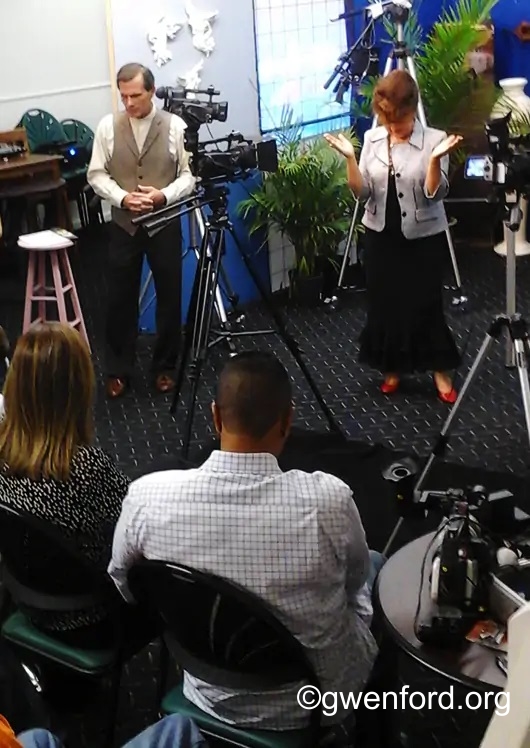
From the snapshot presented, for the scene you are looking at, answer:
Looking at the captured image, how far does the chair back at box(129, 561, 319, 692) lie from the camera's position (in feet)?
4.75

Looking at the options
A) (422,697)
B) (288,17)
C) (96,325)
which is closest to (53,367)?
(422,697)

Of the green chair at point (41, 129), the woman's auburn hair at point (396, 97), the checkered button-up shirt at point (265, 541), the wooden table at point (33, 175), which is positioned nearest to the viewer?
the checkered button-up shirt at point (265, 541)

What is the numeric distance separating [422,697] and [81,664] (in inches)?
28.7

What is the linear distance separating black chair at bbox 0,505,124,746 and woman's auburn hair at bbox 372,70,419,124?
2126 millimetres

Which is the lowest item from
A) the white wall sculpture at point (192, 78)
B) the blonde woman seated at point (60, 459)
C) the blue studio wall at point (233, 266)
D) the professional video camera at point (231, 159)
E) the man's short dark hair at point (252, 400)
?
the blue studio wall at point (233, 266)

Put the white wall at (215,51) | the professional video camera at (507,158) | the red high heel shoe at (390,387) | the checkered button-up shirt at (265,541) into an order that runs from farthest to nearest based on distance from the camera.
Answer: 1. the white wall at (215,51)
2. the red high heel shoe at (390,387)
3. the professional video camera at (507,158)
4. the checkered button-up shirt at (265,541)

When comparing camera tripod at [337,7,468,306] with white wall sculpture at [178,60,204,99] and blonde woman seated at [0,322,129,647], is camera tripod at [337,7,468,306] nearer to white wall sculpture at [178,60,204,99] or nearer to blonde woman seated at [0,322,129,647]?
white wall sculpture at [178,60,204,99]

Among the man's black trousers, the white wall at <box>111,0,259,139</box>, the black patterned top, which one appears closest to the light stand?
→ the man's black trousers

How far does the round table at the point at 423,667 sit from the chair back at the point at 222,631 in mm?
178

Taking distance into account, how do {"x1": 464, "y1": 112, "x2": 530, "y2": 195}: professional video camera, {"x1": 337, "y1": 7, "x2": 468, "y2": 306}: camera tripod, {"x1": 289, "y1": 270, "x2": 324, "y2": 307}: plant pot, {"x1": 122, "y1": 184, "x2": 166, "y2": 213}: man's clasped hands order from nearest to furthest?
{"x1": 464, "y1": 112, "x2": 530, "y2": 195}: professional video camera
{"x1": 122, "y1": 184, "x2": 166, "y2": 213}: man's clasped hands
{"x1": 337, "y1": 7, "x2": 468, "y2": 306}: camera tripod
{"x1": 289, "y1": 270, "x2": 324, "y2": 307}: plant pot

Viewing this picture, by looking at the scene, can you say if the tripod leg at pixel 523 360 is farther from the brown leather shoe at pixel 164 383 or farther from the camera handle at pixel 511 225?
the brown leather shoe at pixel 164 383

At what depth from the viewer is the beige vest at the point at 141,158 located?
12.7 feet

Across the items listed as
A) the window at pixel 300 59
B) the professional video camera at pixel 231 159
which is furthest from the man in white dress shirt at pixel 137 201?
the window at pixel 300 59

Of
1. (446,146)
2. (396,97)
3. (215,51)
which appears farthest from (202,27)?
(446,146)
